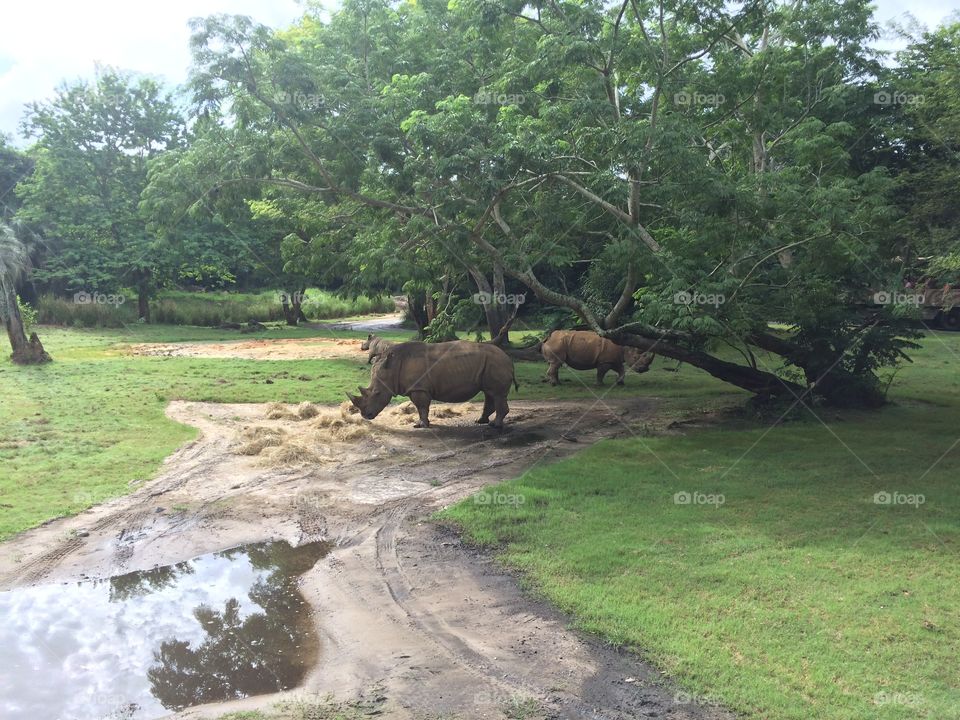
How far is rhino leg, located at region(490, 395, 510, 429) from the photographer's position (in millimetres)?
14703

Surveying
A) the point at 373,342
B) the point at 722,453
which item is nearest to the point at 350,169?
the point at 373,342

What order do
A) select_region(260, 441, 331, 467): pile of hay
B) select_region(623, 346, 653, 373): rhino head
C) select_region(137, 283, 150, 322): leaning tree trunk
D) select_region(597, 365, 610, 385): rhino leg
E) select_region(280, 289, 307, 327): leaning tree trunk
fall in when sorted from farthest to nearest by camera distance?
select_region(280, 289, 307, 327): leaning tree trunk < select_region(137, 283, 150, 322): leaning tree trunk < select_region(623, 346, 653, 373): rhino head < select_region(597, 365, 610, 385): rhino leg < select_region(260, 441, 331, 467): pile of hay

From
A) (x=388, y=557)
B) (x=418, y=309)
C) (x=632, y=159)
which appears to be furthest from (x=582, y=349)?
(x=418, y=309)

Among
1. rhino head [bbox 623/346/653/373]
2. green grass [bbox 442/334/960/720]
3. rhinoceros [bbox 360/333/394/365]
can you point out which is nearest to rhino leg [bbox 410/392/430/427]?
rhinoceros [bbox 360/333/394/365]

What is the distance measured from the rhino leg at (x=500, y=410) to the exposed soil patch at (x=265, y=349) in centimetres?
1009

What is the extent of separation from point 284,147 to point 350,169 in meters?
1.36

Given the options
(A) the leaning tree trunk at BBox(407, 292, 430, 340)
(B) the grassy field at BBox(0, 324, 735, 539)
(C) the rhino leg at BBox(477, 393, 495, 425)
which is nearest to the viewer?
(B) the grassy field at BBox(0, 324, 735, 539)

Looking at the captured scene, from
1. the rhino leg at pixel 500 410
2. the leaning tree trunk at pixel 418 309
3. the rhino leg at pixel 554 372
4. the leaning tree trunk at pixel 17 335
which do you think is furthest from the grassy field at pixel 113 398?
the leaning tree trunk at pixel 418 309

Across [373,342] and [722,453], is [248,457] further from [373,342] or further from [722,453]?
[722,453]

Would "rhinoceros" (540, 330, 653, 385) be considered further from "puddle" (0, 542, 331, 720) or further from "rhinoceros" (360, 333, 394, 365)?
"puddle" (0, 542, 331, 720)

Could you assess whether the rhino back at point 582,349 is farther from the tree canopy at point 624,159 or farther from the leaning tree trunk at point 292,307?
the leaning tree trunk at point 292,307

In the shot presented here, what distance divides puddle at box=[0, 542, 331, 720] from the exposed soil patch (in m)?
16.4

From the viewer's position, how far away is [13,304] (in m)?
19.9

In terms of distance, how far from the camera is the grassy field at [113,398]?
1041cm
